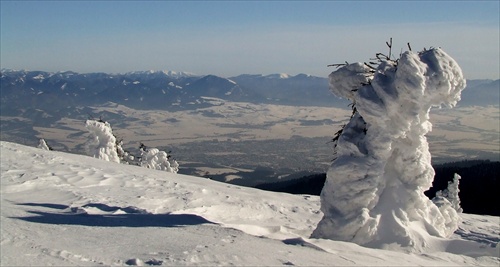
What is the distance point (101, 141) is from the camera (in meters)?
41.4

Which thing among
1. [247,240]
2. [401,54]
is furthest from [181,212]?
[401,54]

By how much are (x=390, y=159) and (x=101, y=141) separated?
105 feet

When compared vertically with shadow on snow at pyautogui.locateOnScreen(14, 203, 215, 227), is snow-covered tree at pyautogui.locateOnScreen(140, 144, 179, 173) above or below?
below

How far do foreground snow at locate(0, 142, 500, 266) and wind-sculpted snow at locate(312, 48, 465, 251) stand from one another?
1036 millimetres

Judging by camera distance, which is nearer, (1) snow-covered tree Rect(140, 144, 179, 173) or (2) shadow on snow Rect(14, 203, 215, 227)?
(2) shadow on snow Rect(14, 203, 215, 227)

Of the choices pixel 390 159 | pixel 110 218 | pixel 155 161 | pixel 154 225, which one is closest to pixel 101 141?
pixel 155 161

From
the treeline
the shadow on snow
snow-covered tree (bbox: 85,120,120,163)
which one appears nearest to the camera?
the shadow on snow

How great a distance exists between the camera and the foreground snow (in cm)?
907

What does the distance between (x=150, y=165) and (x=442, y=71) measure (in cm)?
3626

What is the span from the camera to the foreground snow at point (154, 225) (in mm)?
9070

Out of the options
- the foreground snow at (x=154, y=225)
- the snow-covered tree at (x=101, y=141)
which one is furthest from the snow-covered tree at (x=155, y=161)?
the foreground snow at (x=154, y=225)

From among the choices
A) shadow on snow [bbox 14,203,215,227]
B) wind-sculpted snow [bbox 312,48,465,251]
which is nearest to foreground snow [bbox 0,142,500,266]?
shadow on snow [bbox 14,203,215,227]

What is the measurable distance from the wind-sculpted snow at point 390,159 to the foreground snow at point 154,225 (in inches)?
40.8

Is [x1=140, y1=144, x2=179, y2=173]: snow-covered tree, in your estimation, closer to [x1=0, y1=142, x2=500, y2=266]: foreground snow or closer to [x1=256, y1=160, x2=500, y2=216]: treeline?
[x1=0, y1=142, x2=500, y2=266]: foreground snow
